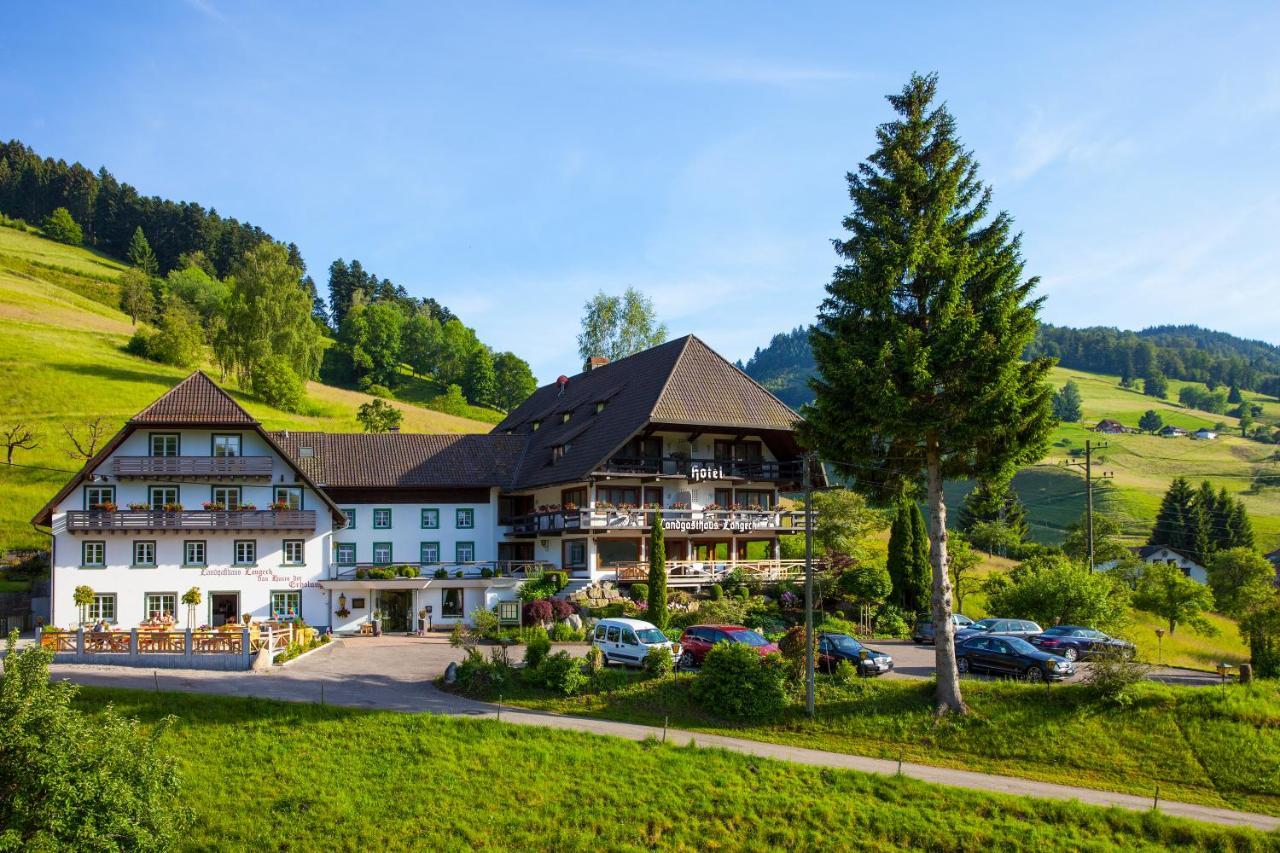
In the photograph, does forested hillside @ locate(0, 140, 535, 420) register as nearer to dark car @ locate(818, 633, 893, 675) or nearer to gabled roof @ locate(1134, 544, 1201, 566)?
dark car @ locate(818, 633, 893, 675)

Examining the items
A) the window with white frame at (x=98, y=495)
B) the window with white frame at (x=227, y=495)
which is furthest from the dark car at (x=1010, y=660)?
the window with white frame at (x=98, y=495)

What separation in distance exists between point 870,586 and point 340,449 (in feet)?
91.6

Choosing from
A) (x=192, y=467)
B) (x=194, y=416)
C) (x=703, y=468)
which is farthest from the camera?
(x=703, y=468)

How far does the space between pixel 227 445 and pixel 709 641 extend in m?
25.2

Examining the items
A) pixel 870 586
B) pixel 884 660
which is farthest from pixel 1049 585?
pixel 884 660

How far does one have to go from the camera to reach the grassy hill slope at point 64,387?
196 feet

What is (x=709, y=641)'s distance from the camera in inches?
1238

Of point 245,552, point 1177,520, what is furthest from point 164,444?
point 1177,520

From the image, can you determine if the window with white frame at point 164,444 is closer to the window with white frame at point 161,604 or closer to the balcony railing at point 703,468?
the window with white frame at point 161,604

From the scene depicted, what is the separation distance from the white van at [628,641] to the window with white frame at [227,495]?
20.9 metres

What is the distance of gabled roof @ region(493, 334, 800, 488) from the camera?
147 ft

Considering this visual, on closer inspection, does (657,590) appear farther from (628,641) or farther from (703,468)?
(703,468)

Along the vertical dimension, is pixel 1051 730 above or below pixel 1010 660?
below

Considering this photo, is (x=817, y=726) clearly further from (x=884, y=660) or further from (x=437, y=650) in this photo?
(x=437, y=650)
